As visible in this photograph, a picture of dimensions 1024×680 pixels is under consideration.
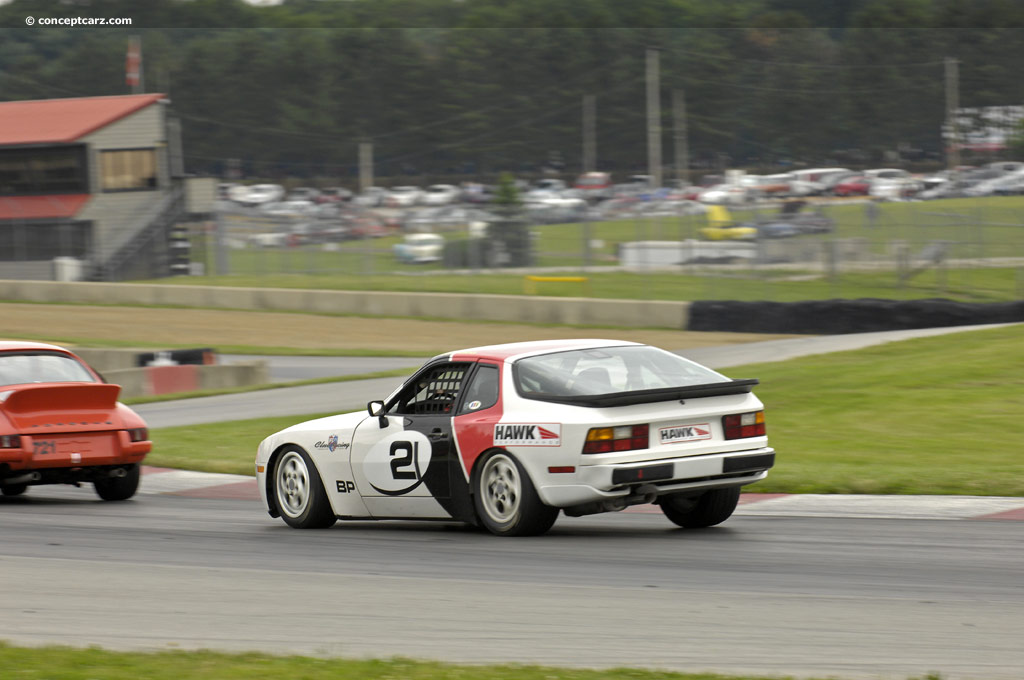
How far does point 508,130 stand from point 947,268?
6918cm

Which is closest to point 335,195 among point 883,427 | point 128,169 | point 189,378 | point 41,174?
point 128,169

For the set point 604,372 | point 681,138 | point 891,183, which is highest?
point 681,138

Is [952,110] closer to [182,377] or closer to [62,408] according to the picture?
[182,377]

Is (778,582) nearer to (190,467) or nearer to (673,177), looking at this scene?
(190,467)

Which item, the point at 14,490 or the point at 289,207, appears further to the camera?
the point at 289,207

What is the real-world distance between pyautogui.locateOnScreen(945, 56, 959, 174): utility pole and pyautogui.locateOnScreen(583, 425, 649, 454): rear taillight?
77.6 m

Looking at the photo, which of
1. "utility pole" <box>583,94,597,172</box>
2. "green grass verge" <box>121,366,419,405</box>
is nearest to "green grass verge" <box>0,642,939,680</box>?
"green grass verge" <box>121,366,419,405</box>

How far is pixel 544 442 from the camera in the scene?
8.88 m

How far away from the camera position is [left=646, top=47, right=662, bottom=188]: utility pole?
89562mm

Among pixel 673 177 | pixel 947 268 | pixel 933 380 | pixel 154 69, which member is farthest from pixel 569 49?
pixel 933 380

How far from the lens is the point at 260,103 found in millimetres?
103812

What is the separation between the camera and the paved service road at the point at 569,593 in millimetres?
6062

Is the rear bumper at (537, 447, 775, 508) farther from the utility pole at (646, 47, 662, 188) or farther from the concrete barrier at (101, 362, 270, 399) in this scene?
the utility pole at (646, 47, 662, 188)

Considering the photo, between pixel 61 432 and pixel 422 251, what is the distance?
34476 millimetres
